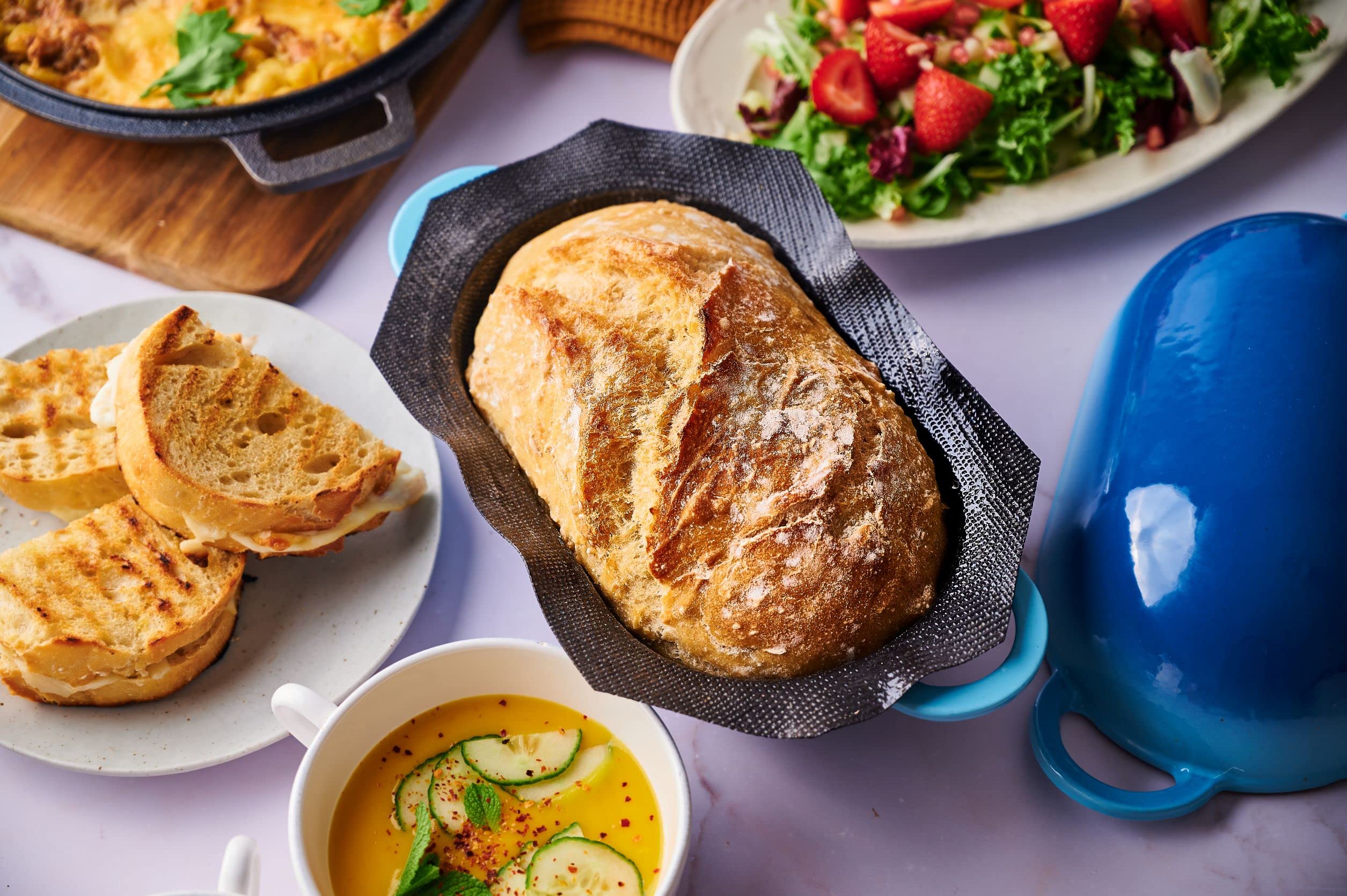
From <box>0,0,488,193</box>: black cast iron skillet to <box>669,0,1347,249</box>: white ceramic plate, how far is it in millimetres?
599

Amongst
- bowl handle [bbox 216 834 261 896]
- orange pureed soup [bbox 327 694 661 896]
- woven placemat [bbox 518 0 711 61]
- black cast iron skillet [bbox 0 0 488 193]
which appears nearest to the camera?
bowl handle [bbox 216 834 261 896]

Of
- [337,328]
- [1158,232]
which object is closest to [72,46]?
[337,328]

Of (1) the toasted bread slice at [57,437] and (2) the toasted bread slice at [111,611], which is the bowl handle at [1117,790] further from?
(1) the toasted bread slice at [57,437]

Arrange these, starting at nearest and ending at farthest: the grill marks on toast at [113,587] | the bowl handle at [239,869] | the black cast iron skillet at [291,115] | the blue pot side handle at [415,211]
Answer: the bowl handle at [239,869], the grill marks on toast at [113,587], the blue pot side handle at [415,211], the black cast iron skillet at [291,115]

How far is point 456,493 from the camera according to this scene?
2.09 meters

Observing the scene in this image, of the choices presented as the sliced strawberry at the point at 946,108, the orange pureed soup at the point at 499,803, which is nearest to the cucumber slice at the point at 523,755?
the orange pureed soup at the point at 499,803

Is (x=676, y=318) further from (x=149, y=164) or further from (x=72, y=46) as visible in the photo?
(x=72, y=46)

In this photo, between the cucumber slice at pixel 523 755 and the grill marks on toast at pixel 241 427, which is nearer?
the cucumber slice at pixel 523 755

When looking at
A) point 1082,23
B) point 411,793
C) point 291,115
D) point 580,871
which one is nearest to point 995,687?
point 580,871

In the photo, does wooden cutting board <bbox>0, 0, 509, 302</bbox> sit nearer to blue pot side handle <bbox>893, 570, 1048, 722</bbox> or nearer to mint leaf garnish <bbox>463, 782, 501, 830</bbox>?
mint leaf garnish <bbox>463, 782, 501, 830</bbox>

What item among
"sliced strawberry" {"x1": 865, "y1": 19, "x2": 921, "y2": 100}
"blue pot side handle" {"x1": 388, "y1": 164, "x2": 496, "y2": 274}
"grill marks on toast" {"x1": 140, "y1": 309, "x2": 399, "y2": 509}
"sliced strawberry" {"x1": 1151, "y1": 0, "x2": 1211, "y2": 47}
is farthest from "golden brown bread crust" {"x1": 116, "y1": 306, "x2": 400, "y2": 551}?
"sliced strawberry" {"x1": 1151, "y1": 0, "x2": 1211, "y2": 47}

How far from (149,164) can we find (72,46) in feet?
0.99

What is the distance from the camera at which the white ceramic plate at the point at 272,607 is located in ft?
5.60

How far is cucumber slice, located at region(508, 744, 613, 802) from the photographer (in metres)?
1.50
